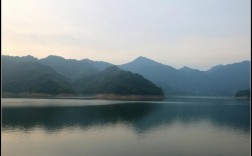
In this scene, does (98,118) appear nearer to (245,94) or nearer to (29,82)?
(29,82)

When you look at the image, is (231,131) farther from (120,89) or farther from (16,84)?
(16,84)

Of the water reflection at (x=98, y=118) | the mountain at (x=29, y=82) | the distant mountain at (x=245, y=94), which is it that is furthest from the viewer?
the distant mountain at (x=245, y=94)

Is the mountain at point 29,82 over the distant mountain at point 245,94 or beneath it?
over

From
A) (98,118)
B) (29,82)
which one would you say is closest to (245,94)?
(29,82)

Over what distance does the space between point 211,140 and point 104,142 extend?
1215 cm

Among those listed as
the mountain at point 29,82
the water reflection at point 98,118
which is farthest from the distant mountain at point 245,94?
the water reflection at point 98,118

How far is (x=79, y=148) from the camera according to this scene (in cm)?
2811

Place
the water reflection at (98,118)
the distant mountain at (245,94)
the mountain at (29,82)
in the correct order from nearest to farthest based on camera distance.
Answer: the water reflection at (98,118) < the mountain at (29,82) < the distant mountain at (245,94)

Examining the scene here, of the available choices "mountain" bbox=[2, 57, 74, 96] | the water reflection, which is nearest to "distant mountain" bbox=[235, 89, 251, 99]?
"mountain" bbox=[2, 57, 74, 96]

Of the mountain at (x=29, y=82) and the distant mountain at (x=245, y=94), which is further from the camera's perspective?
the distant mountain at (x=245, y=94)

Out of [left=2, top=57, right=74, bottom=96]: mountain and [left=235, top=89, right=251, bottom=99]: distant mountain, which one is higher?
[left=2, top=57, right=74, bottom=96]: mountain

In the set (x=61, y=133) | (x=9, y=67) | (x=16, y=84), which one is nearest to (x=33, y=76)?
(x=16, y=84)

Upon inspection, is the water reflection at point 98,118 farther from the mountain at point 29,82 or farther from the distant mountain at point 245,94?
the distant mountain at point 245,94

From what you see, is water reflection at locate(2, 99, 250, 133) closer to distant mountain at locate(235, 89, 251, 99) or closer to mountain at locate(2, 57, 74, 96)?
mountain at locate(2, 57, 74, 96)
